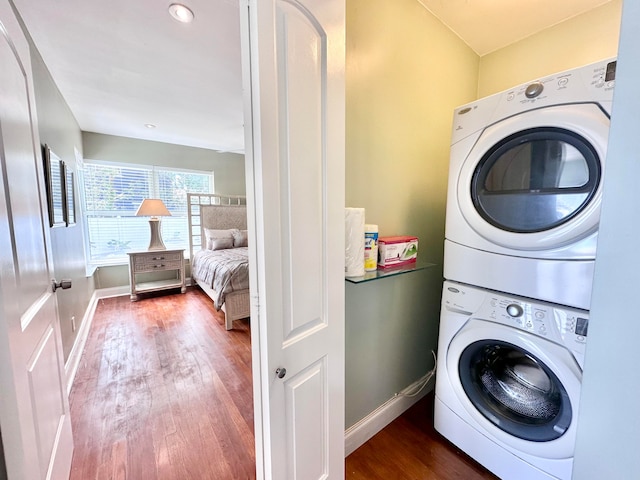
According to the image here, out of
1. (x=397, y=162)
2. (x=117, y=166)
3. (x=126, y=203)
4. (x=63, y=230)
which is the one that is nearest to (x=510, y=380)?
(x=397, y=162)

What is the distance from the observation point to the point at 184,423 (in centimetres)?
162

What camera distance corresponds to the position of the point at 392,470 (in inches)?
52.2

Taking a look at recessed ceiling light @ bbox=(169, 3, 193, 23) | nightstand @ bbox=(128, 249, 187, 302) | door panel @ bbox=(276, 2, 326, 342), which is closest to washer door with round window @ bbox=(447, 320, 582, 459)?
door panel @ bbox=(276, 2, 326, 342)

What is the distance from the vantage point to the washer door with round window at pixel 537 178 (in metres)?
0.90

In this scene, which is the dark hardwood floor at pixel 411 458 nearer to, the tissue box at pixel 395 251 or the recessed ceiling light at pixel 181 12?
the tissue box at pixel 395 251

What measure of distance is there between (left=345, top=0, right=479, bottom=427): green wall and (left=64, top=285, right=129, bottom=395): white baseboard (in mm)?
1864

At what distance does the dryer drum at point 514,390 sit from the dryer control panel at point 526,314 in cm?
11

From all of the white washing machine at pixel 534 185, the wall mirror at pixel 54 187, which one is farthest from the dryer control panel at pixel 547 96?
the wall mirror at pixel 54 187

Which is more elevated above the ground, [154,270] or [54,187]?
[54,187]

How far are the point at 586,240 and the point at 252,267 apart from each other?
1154 millimetres

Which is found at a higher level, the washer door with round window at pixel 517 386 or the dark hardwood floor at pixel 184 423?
the washer door with round window at pixel 517 386

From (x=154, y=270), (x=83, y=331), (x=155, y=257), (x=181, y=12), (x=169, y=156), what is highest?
(x=181, y=12)

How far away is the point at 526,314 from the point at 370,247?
26.9 inches

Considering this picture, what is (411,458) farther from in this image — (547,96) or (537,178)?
(547,96)
